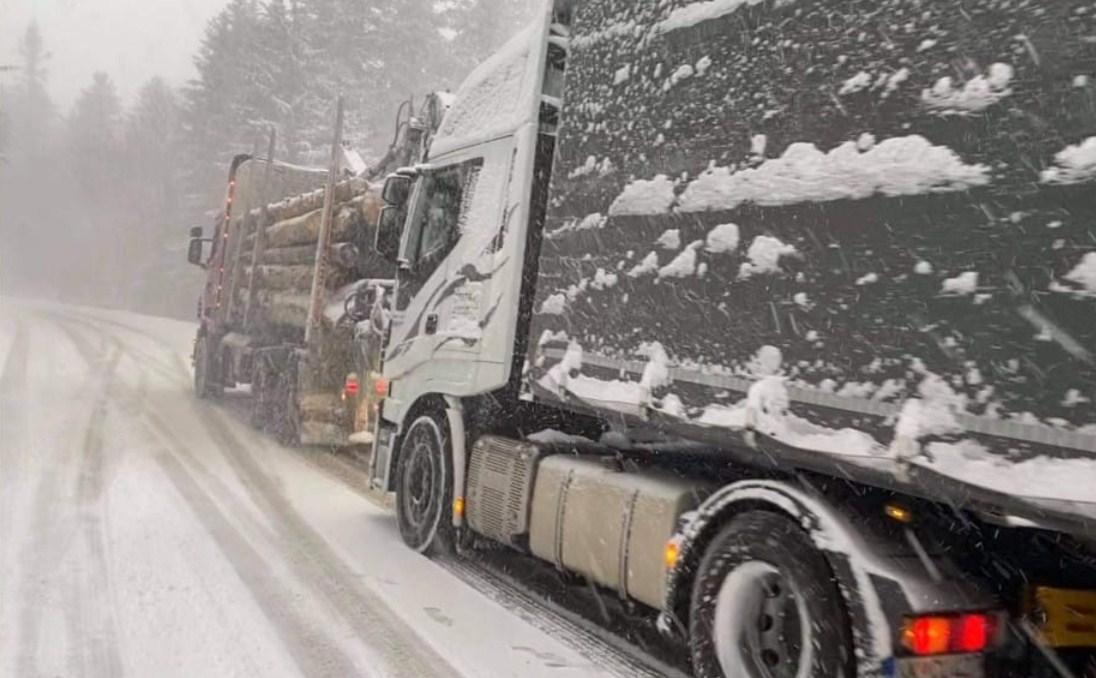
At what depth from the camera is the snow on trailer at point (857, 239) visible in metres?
2.54

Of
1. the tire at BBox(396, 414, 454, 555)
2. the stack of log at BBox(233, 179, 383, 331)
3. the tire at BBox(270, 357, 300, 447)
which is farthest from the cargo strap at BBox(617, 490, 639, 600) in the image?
the stack of log at BBox(233, 179, 383, 331)

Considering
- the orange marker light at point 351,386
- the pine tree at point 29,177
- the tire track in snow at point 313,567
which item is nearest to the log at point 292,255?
the orange marker light at point 351,386

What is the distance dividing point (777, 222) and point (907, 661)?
1625 mm

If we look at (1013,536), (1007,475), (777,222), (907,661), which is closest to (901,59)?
(777,222)

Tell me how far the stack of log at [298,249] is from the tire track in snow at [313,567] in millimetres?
2398

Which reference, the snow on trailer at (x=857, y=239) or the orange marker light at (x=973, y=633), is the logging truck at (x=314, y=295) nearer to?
the snow on trailer at (x=857, y=239)

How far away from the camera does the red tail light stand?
3170 millimetres

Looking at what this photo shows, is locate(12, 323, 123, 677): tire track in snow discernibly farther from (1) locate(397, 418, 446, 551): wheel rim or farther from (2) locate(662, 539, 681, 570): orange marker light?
(2) locate(662, 539, 681, 570): orange marker light

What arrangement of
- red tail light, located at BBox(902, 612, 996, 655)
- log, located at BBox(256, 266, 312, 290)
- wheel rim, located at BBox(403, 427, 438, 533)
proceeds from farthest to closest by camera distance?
log, located at BBox(256, 266, 312, 290)
wheel rim, located at BBox(403, 427, 438, 533)
red tail light, located at BBox(902, 612, 996, 655)

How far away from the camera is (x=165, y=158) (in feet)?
213

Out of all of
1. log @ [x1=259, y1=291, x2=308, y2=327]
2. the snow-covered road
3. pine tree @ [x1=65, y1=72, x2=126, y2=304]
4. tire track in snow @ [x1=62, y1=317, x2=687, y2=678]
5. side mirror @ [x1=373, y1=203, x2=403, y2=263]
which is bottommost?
the snow-covered road

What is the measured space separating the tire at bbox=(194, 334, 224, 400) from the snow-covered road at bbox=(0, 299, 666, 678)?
439 centimetres

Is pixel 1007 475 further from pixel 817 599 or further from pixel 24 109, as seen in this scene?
pixel 24 109

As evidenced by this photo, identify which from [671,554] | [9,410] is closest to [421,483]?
[671,554]
